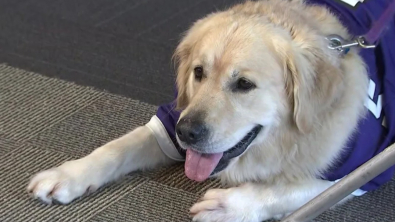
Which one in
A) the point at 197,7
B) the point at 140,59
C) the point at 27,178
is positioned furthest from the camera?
the point at 197,7

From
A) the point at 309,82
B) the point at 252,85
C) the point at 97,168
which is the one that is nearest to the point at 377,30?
the point at 309,82

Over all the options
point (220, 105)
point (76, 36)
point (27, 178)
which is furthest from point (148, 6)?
point (220, 105)

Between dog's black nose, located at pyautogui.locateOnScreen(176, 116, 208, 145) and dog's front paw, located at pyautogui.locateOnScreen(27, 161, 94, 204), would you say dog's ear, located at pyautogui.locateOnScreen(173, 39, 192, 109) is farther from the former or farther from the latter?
dog's front paw, located at pyautogui.locateOnScreen(27, 161, 94, 204)

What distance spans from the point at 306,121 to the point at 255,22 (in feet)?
0.96

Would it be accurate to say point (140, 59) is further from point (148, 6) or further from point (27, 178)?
point (27, 178)

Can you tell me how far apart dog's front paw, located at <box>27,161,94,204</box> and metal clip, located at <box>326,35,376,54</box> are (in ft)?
2.60

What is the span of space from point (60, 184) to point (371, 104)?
92 centimetres

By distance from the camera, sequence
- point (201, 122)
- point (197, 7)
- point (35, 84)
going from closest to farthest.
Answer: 1. point (201, 122)
2. point (35, 84)
3. point (197, 7)

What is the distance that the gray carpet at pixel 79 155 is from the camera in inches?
68.2

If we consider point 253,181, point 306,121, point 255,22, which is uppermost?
point 255,22

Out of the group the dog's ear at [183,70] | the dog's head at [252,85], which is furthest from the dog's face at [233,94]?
the dog's ear at [183,70]

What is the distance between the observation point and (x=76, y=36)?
2746 millimetres

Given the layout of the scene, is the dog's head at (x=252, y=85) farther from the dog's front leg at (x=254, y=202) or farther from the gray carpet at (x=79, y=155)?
the gray carpet at (x=79, y=155)

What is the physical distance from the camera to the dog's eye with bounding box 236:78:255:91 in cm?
154
